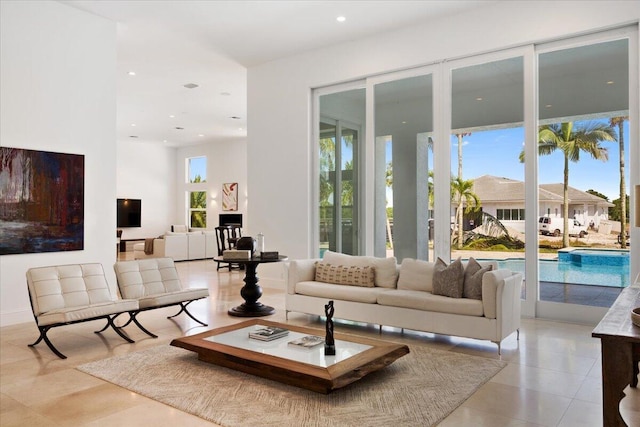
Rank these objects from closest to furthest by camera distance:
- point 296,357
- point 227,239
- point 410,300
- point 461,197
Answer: point 296,357 < point 410,300 < point 461,197 < point 227,239

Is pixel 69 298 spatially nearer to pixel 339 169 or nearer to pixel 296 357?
pixel 296 357

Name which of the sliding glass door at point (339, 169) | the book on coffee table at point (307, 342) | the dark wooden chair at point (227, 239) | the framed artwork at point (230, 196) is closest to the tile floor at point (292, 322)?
the book on coffee table at point (307, 342)

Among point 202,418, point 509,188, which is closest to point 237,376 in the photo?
point 202,418

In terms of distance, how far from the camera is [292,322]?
5.50 meters

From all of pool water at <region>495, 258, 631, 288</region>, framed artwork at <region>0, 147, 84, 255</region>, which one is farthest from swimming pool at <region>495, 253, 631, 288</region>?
framed artwork at <region>0, 147, 84, 255</region>

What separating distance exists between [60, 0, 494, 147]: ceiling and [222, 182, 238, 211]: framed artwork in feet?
17.2

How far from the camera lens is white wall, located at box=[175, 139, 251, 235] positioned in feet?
51.3

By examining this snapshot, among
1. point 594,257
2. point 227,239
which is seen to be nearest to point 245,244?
point 594,257

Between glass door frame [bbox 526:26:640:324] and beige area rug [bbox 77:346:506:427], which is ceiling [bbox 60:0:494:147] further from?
beige area rug [bbox 77:346:506:427]

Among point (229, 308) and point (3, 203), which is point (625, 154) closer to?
point (229, 308)

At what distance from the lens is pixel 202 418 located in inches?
114

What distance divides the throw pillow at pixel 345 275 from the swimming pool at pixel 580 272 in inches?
75.1

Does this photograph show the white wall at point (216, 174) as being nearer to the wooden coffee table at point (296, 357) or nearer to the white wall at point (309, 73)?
the white wall at point (309, 73)

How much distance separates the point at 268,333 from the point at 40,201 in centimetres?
352
